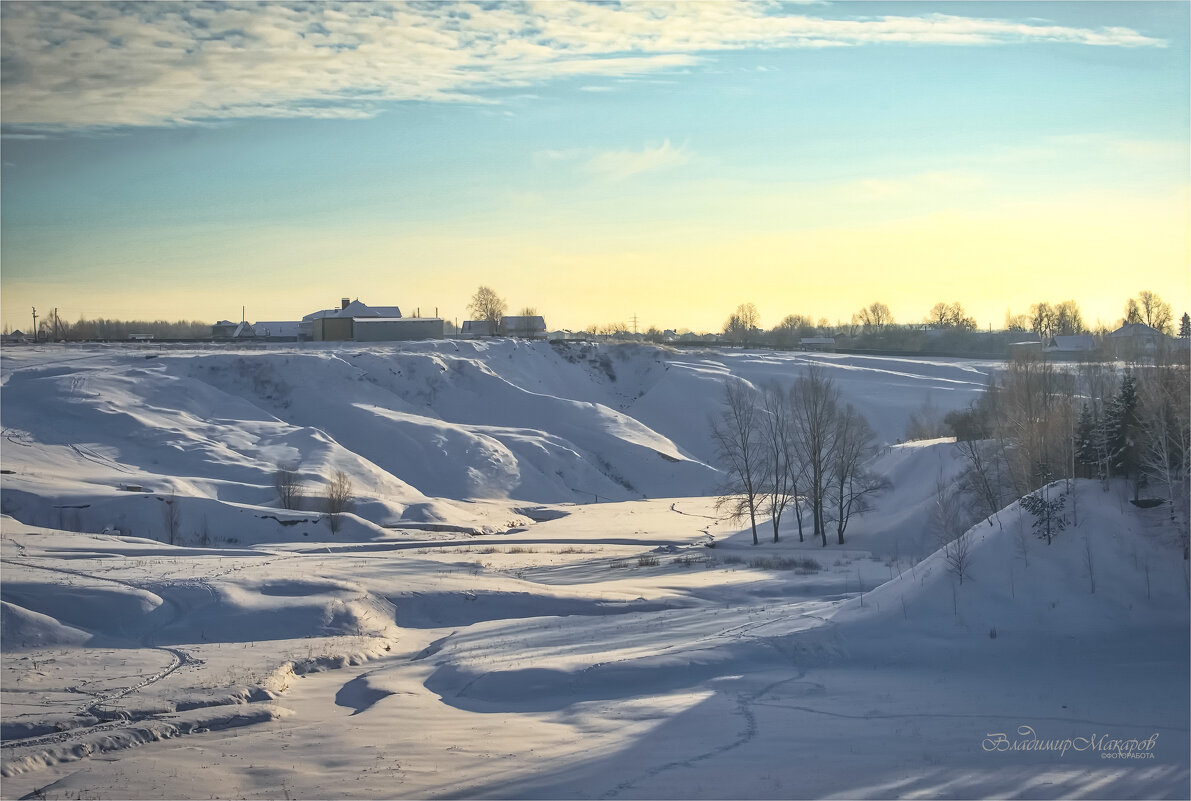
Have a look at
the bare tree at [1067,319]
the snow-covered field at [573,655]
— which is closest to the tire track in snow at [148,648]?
the snow-covered field at [573,655]

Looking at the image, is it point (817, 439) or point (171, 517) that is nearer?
point (171, 517)

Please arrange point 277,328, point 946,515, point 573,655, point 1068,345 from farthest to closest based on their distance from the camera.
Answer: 1. point 277,328
2. point 1068,345
3. point 946,515
4. point 573,655

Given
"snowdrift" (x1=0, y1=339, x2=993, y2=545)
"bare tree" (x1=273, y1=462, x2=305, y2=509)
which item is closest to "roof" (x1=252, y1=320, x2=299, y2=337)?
"snowdrift" (x1=0, y1=339, x2=993, y2=545)

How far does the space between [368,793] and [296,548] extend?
24296 mm

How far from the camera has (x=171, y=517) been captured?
129ft

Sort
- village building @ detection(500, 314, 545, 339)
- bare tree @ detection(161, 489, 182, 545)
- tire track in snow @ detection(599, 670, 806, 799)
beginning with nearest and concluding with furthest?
tire track in snow @ detection(599, 670, 806, 799)
bare tree @ detection(161, 489, 182, 545)
village building @ detection(500, 314, 545, 339)

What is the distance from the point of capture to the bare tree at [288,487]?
145 feet

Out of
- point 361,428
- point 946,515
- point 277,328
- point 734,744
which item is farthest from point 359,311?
point 734,744

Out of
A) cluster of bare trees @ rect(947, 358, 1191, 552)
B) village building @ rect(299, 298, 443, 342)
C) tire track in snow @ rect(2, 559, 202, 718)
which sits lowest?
tire track in snow @ rect(2, 559, 202, 718)

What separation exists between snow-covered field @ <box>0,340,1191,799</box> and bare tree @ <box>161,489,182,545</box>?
0.33 metres

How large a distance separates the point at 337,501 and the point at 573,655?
85.6 ft

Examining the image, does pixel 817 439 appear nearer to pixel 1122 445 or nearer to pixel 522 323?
pixel 1122 445
